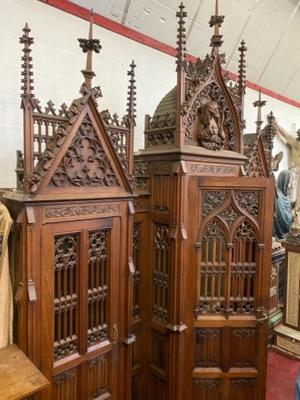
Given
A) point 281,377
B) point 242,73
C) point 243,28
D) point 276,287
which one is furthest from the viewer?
point 276,287

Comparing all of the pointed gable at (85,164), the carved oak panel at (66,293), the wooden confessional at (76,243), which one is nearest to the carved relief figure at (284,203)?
the wooden confessional at (76,243)

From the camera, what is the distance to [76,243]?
1.71 metres

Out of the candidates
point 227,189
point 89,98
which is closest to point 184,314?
point 227,189

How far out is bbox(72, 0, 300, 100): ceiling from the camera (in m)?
2.54

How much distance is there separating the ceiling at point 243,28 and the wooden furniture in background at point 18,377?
226 cm

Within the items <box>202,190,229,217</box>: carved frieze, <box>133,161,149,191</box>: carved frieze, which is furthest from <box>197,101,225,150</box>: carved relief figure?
<box>133,161,149,191</box>: carved frieze

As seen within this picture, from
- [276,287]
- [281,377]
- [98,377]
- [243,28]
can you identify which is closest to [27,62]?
[98,377]

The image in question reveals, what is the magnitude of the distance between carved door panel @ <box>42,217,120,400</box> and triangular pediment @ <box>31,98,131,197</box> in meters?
0.19

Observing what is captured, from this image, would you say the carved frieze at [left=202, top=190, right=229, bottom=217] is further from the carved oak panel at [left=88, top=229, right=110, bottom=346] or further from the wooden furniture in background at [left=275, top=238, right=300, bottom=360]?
the wooden furniture in background at [left=275, top=238, right=300, bottom=360]

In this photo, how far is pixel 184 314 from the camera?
2.12 metres

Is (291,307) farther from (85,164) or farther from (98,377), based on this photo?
(85,164)

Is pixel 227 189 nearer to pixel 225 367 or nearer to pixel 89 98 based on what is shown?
pixel 89 98

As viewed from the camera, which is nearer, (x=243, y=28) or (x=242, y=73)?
(x=242, y=73)

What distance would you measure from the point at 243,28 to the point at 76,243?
2.95 m
